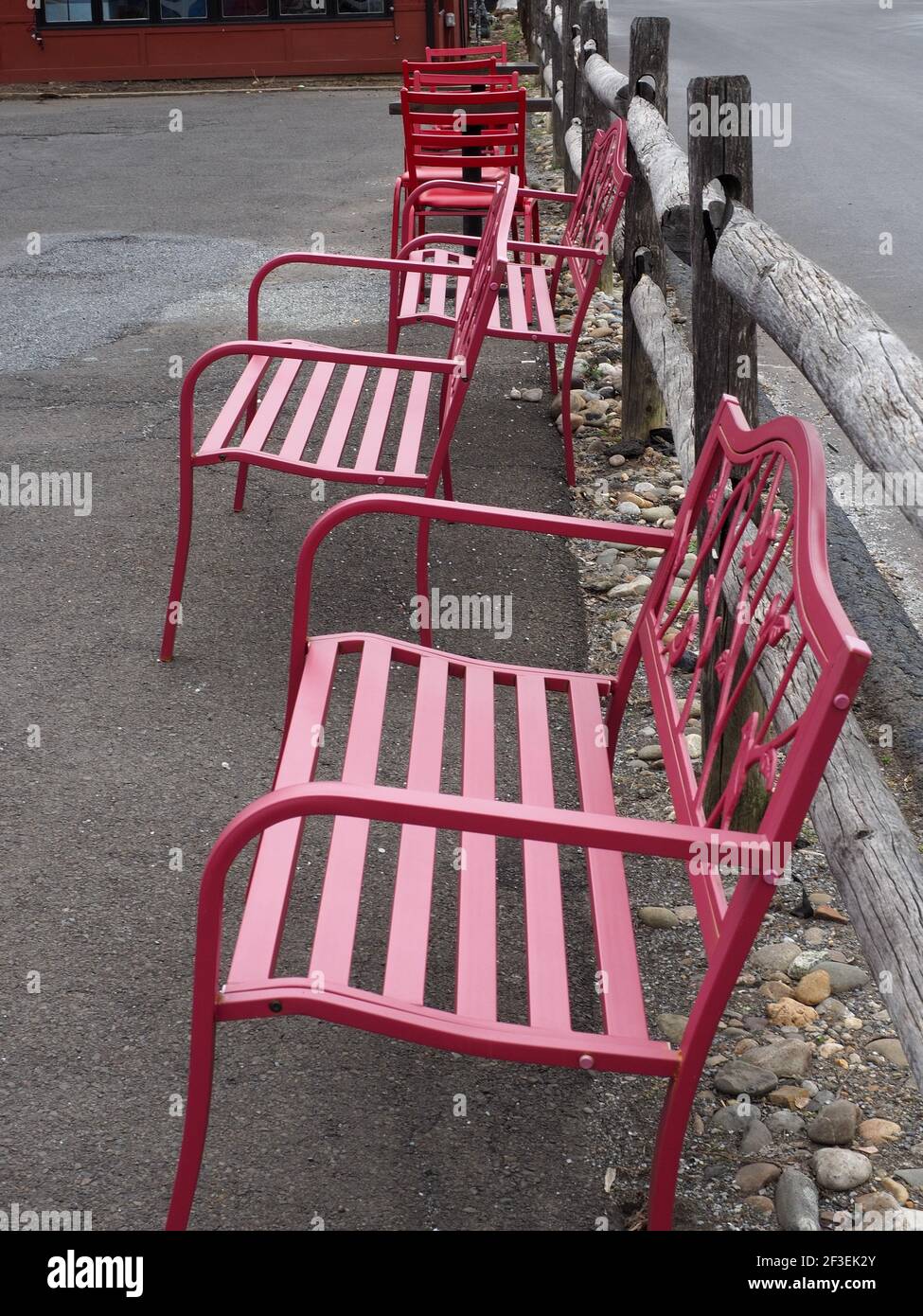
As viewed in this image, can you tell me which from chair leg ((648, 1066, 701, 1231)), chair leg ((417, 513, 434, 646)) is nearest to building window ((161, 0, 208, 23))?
chair leg ((417, 513, 434, 646))

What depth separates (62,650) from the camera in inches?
157

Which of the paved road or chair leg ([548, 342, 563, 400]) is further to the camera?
the paved road

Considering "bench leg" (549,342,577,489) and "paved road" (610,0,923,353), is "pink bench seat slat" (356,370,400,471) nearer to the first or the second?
"bench leg" (549,342,577,489)

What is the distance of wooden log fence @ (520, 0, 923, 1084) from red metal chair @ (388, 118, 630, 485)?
0.23m

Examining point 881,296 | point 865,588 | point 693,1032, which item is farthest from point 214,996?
point 881,296

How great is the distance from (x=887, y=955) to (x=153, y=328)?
5814 mm

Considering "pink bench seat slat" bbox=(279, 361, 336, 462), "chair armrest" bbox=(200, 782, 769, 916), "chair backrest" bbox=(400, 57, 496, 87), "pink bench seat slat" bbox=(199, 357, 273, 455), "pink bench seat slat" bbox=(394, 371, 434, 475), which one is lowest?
"pink bench seat slat" bbox=(394, 371, 434, 475)

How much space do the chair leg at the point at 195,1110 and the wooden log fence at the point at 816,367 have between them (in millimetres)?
912

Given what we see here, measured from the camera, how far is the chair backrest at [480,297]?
12.2ft

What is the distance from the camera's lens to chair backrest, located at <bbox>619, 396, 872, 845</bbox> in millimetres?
1631

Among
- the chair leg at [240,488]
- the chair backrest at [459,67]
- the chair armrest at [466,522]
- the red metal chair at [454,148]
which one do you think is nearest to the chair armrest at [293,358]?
the chair leg at [240,488]

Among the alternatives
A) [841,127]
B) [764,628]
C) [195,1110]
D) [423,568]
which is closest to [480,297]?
[423,568]

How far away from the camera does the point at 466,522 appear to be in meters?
2.69

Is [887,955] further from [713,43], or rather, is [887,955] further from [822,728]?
[713,43]
